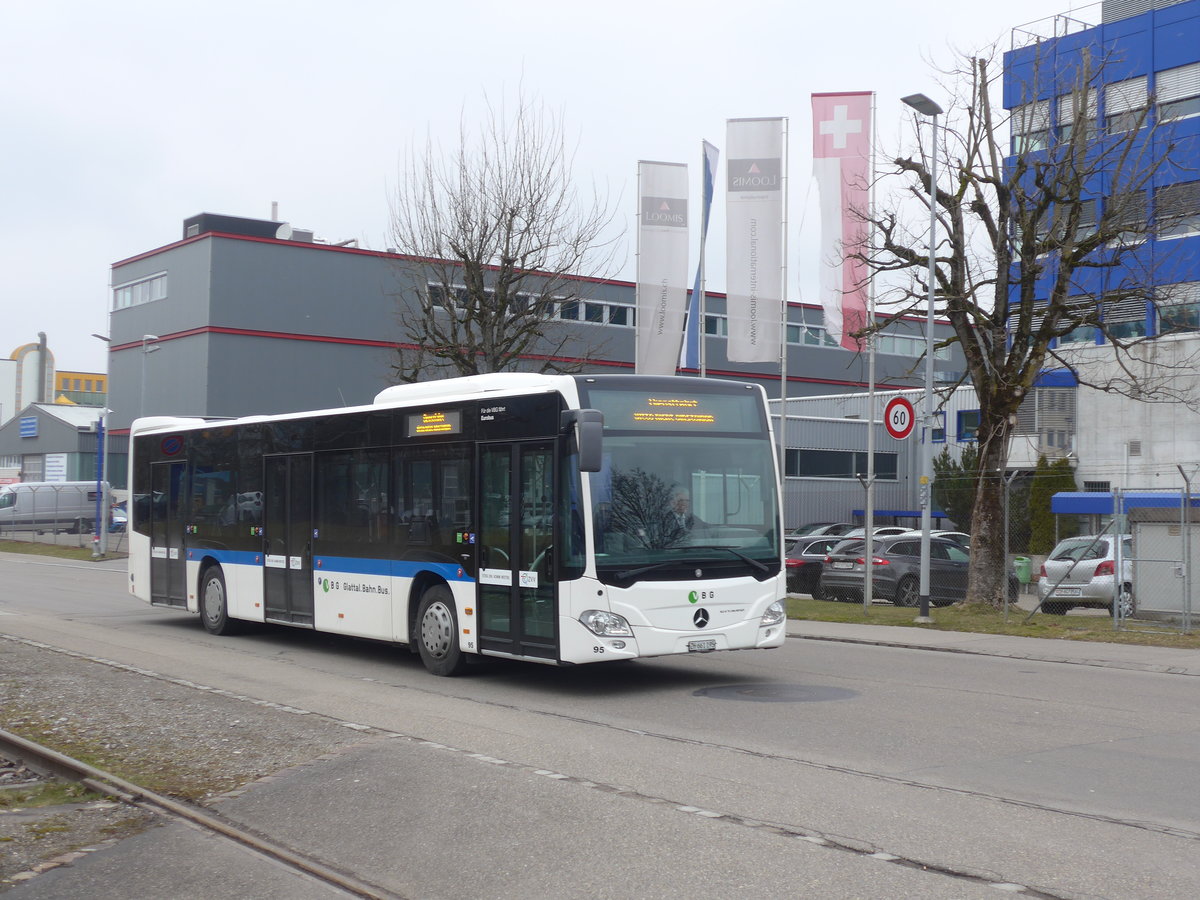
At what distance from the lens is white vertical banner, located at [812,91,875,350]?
28203mm

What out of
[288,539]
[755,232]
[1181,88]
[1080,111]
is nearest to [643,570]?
[288,539]

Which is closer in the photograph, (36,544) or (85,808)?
(85,808)

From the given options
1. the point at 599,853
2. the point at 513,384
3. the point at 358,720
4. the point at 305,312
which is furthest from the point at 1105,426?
the point at 599,853

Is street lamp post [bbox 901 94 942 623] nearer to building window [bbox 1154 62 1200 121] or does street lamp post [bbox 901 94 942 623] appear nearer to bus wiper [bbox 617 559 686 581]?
bus wiper [bbox 617 559 686 581]

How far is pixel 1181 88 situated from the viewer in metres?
43.0

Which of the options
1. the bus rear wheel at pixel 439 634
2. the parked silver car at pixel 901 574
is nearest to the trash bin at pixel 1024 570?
the parked silver car at pixel 901 574

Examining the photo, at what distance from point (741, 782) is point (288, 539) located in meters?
9.61

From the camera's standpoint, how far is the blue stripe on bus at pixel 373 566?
13258 millimetres

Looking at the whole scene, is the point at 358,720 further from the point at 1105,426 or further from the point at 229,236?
the point at 229,236

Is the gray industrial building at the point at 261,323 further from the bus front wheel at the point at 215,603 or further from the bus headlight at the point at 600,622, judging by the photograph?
the bus headlight at the point at 600,622

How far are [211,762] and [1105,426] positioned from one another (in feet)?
130

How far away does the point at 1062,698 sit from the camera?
1188 centimetres

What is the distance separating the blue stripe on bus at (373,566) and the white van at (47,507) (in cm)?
4537

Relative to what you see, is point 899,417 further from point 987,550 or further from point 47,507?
point 47,507
